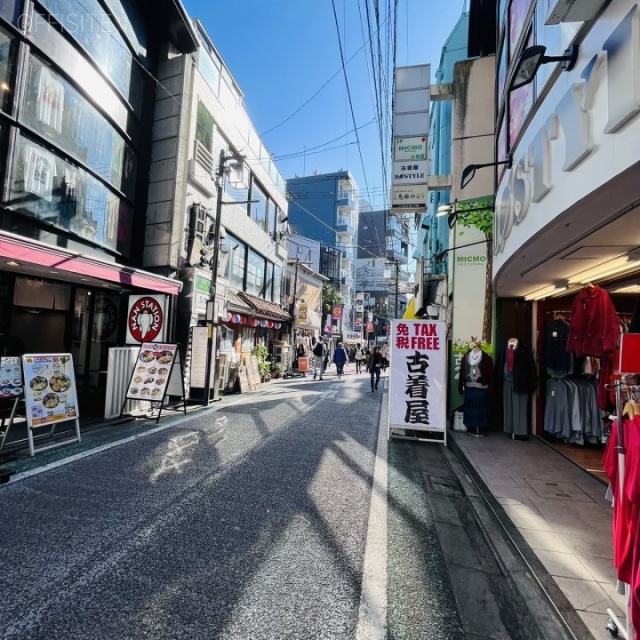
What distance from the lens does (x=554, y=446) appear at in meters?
6.15

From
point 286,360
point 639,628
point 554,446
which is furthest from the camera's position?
point 286,360

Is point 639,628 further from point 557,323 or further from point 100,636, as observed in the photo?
point 557,323

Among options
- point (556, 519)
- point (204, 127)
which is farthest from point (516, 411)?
point (204, 127)

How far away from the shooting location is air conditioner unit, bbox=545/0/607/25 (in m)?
2.43

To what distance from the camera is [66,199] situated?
7.46 m

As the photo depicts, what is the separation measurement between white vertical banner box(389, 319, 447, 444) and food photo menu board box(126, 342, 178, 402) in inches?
174

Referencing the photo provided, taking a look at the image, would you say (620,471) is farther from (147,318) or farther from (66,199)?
(66,199)

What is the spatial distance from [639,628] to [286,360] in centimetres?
1683

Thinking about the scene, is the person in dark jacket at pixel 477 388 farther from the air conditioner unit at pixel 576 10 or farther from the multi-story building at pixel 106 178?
the multi-story building at pixel 106 178

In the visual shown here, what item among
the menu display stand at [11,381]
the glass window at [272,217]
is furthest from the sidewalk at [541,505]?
the glass window at [272,217]

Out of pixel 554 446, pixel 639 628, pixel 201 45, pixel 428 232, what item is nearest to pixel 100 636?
pixel 639 628

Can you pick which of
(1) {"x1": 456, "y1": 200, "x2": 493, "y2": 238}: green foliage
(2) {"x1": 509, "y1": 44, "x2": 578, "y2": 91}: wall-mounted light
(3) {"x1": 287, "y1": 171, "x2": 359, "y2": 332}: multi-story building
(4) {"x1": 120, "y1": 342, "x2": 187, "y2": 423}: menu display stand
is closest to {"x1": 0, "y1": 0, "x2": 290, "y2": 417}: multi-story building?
(4) {"x1": 120, "y1": 342, "x2": 187, "y2": 423}: menu display stand

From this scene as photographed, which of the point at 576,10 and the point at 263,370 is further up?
the point at 576,10

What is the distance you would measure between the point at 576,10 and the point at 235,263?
12.2 m
